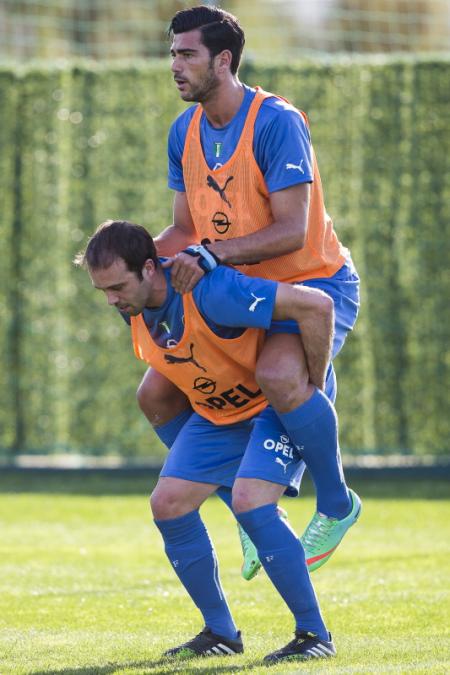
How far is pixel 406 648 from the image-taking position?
518 cm

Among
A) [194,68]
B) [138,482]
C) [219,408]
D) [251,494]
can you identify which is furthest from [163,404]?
[138,482]

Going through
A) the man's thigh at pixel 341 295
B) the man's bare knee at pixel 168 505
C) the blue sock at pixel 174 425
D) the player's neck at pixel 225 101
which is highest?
the player's neck at pixel 225 101

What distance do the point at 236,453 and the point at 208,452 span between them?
122mm

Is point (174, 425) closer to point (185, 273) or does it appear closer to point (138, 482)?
point (185, 273)

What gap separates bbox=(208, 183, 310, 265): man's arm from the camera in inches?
193

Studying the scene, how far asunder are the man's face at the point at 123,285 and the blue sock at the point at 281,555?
32.9 inches

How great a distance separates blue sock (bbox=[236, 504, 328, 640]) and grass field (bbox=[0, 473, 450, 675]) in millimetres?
249

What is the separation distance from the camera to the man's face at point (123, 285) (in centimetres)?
482

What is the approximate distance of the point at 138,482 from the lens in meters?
11.3

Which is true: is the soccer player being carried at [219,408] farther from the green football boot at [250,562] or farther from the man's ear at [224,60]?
the man's ear at [224,60]

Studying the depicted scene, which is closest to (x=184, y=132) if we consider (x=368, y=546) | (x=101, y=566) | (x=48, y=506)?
(x=101, y=566)

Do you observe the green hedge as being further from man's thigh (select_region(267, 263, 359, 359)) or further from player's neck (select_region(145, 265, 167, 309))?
player's neck (select_region(145, 265, 167, 309))

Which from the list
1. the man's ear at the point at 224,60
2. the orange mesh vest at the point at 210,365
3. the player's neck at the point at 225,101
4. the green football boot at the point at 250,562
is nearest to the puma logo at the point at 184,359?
the orange mesh vest at the point at 210,365

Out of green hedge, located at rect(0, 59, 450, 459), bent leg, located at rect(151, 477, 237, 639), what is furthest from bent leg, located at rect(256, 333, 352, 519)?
green hedge, located at rect(0, 59, 450, 459)
